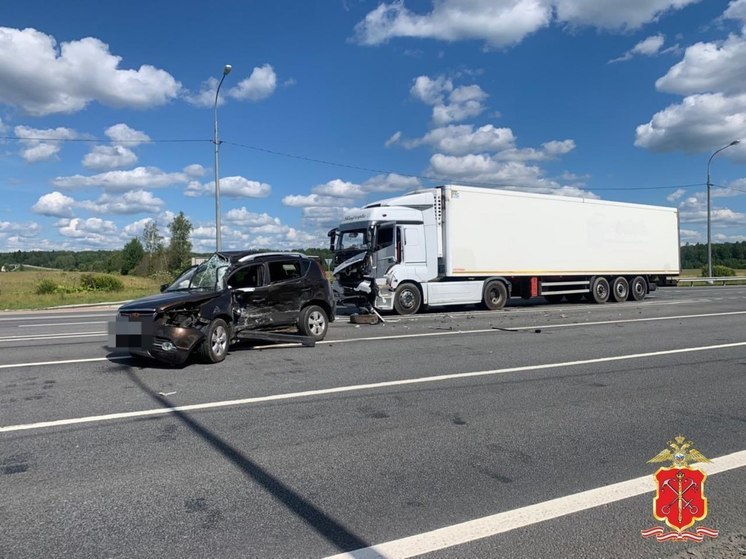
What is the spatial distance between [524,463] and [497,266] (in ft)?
49.4

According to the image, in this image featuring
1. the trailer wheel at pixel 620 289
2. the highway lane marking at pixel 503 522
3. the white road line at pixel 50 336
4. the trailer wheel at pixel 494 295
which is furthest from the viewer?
the trailer wheel at pixel 620 289

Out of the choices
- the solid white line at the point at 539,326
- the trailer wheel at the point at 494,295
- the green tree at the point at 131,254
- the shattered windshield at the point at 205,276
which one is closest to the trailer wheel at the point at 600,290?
the trailer wheel at the point at 494,295

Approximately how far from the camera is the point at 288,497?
13.1 ft

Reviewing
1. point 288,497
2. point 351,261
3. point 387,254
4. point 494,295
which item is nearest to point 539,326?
point 387,254

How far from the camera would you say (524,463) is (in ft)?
15.3

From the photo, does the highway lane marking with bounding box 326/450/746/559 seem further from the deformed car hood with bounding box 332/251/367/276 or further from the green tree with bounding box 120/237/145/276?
the green tree with bounding box 120/237/145/276

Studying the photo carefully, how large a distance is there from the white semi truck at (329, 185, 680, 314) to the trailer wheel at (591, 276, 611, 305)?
0.04m

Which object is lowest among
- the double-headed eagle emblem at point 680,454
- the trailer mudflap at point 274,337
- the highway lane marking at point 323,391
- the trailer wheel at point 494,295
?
the double-headed eagle emblem at point 680,454

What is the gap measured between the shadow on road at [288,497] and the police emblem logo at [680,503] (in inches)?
72.3

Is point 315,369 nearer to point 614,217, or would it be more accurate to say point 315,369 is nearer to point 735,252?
point 614,217

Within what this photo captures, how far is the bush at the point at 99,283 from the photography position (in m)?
38.0

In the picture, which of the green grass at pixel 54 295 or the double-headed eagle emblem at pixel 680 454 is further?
the green grass at pixel 54 295

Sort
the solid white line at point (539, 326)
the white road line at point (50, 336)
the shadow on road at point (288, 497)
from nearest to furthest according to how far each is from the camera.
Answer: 1. the shadow on road at point (288, 497)
2. the solid white line at point (539, 326)
3. the white road line at point (50, 336)

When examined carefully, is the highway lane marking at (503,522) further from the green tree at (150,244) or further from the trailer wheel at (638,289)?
the green tree at (150,244)
